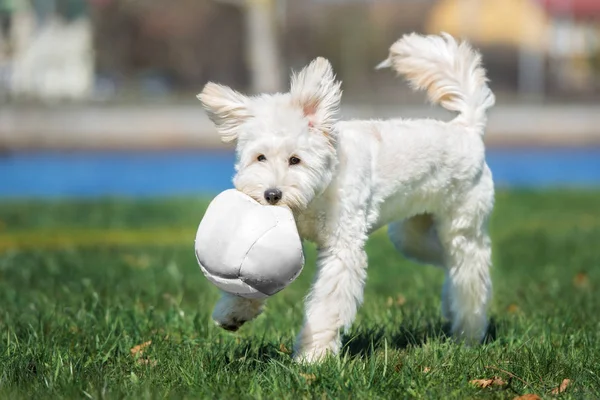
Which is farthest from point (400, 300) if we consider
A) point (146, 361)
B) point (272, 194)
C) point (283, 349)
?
point (272, 194)

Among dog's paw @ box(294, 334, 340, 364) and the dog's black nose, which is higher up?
the dog's black nose

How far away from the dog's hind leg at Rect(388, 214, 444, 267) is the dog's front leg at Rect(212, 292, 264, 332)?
126 cm

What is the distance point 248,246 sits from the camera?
3973 millimetres

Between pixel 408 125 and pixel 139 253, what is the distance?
16.8 ft

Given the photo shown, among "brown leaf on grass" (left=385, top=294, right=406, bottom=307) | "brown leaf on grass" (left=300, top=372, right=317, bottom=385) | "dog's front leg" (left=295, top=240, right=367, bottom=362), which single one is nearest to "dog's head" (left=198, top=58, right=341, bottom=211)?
"dog's front leg" (left=295, top=240, right=367, bottom=362)

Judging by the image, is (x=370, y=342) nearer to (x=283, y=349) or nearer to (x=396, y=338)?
(x=396, y=338)

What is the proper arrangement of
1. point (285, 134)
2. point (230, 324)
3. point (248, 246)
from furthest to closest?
point (230, 324) → point (285, 134) → point (248, 246)

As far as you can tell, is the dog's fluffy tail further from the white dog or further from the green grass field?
the green grass field

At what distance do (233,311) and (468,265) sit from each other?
1489 mm

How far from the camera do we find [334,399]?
3.71 m

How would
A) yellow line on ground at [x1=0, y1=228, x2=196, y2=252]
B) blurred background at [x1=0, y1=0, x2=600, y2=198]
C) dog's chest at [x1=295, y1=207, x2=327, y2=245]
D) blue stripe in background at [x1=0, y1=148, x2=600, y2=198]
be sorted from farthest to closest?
blurred background at [x1=0, y1=0, x2=600, y2=198], blue stripe in background at [x1=0, y1=148, x2=600, y2=198], yellow line on ground at [x1=0, y1=228, x2=196, y2=252], dog's chest at [x1=295, y1=207, x2=327, y2=245]

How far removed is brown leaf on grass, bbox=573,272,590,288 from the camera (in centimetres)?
730

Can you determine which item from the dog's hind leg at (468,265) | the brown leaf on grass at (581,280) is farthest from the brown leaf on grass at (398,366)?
the brown leaf on grass at (581,280)

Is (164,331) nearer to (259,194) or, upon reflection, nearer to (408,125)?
(259,194)
